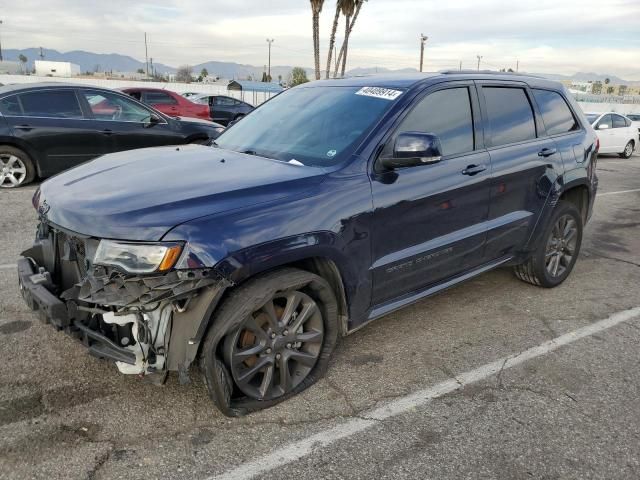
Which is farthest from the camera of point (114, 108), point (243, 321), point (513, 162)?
point (114, 108)

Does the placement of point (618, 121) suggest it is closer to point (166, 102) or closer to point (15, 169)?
point (166, 102)

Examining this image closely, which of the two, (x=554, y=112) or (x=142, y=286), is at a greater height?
(x=554, y=112)

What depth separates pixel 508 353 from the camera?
3.65 m

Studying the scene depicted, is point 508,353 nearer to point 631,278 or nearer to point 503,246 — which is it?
point 503,246

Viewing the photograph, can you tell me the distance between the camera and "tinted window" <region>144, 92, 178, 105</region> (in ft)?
50.1

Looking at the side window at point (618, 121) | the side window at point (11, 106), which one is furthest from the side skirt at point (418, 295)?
the side window at point (618, 121)

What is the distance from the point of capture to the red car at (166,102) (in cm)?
1511

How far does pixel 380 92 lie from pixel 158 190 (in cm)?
165

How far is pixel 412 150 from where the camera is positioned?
306 centimetres

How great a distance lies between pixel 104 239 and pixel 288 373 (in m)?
1.21

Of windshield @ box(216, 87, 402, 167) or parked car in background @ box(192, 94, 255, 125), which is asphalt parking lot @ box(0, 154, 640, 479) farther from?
parked car in background @ box(192, 94, 255, 125)

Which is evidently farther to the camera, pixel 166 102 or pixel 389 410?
pixel 166 102

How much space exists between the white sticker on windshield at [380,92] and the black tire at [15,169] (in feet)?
20.5

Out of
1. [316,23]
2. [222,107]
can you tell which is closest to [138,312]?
[222,107]
